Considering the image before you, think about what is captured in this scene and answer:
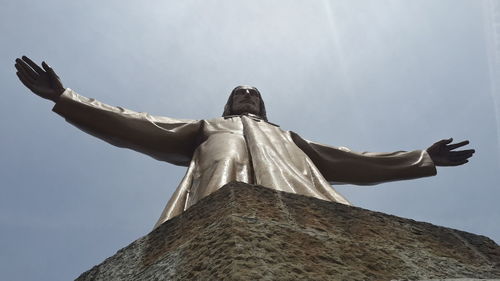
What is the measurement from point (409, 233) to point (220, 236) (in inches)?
36.8

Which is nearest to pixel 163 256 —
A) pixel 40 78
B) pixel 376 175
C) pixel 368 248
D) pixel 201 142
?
pixel 368 248

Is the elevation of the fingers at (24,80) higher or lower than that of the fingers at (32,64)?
lower

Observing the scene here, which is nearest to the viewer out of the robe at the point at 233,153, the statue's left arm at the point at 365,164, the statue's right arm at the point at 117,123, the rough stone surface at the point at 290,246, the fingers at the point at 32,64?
the rough stone surface at the point at 290,246

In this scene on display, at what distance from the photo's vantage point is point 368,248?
2.30 m

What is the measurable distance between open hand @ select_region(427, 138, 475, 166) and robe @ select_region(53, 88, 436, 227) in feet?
0.68

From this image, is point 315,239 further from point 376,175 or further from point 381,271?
point 376,175

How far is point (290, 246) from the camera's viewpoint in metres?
2.12

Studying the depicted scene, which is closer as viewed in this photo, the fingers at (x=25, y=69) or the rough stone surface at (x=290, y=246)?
the rough stone surface at (x=290, y=246)

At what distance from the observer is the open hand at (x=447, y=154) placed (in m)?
5.96

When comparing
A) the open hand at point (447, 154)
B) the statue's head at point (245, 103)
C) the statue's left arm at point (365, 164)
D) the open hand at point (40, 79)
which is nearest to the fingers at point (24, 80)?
the open hand at point (40, 79)

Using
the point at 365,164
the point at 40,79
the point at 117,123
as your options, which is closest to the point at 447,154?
the point at 365,164

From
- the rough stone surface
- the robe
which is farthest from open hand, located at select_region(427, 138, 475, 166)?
the rough stone surface

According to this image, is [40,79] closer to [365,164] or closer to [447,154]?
[365,164]

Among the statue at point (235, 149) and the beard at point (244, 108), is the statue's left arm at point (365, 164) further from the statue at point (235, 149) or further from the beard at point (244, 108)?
the beard at point (244, 108)
